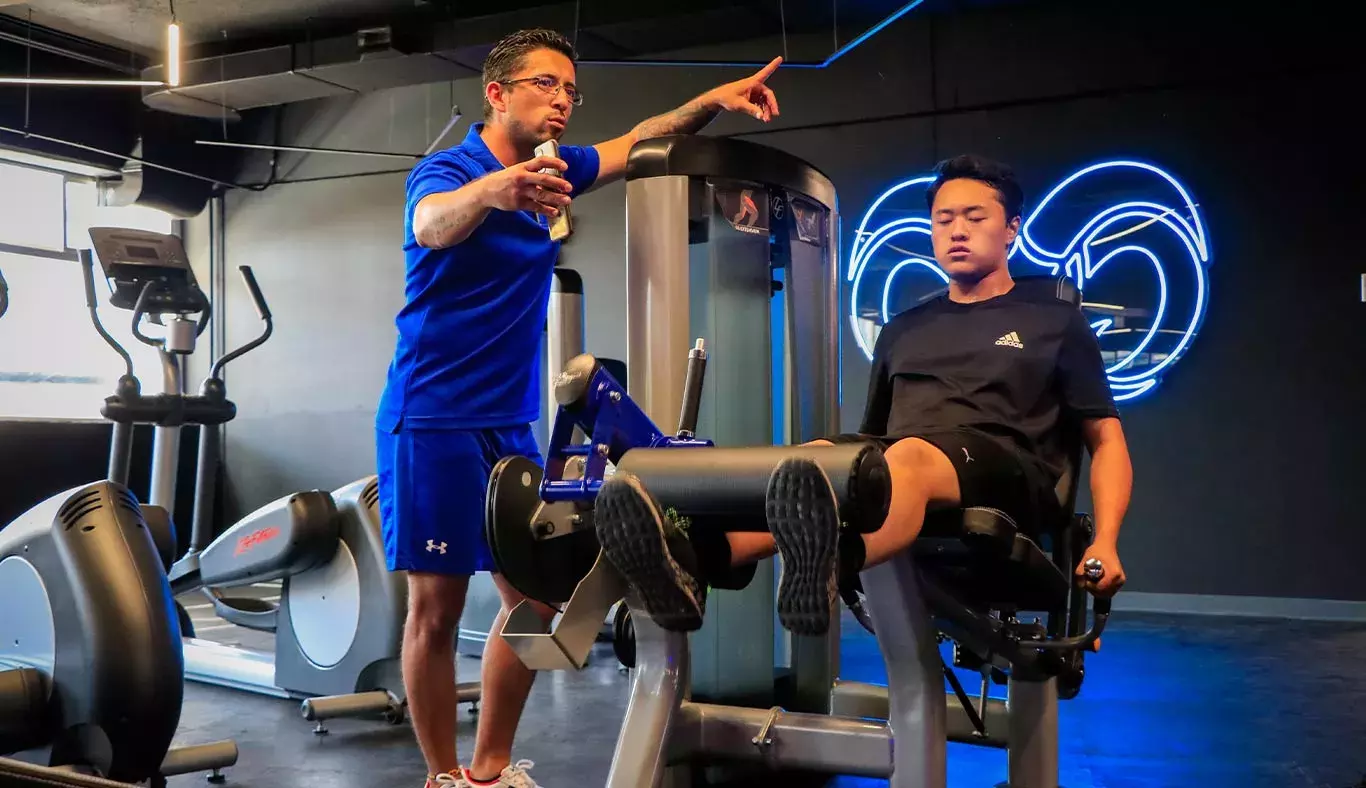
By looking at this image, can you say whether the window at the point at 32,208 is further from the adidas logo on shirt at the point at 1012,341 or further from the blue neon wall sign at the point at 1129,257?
the adidas logo on shirt at the point at 1012,341

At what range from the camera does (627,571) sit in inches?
59.9

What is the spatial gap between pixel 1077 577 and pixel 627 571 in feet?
2.67

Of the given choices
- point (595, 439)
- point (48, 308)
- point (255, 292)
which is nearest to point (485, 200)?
point (595, 439)

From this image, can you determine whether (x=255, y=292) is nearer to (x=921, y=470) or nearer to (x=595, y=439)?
(x=595, y=439)

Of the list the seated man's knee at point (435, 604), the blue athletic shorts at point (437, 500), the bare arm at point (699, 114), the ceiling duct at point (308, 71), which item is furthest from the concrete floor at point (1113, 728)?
the ceiling duct at point (308, 71)

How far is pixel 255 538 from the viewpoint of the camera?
3.58m

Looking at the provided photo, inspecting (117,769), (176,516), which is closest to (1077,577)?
(117,769)

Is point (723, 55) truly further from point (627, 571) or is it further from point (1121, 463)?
point (627, 571)

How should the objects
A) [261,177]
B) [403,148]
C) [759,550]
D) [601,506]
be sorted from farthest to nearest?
[261,177], [403,148], [759,550], [601,506]

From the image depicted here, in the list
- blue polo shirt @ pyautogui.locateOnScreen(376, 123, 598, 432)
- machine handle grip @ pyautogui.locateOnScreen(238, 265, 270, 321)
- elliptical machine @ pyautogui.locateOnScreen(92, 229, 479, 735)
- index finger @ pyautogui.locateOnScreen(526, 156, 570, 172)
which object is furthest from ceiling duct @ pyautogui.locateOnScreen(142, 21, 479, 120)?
index finger @ pyautogui.locateOnScreen(526, 156, 570, 172)

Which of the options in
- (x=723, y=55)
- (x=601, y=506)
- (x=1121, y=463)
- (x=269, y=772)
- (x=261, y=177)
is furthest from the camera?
(x=261, y=177)

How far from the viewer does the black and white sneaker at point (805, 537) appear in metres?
1.39

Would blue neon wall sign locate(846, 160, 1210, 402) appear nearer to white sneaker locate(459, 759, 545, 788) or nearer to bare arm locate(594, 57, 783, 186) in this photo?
bare arm locate(594, 57, 783, 186)

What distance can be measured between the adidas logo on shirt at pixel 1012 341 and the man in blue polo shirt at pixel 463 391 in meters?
0.88
